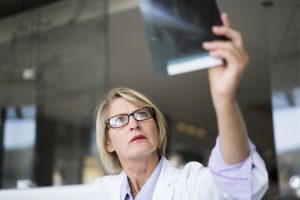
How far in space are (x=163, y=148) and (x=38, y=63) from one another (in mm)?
3447

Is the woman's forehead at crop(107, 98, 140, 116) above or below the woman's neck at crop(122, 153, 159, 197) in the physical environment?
above

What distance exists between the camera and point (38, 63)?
4836 millimetres

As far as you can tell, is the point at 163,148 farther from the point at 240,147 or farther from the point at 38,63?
the point at 38,63

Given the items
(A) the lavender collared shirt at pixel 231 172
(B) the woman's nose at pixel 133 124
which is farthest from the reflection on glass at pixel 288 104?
(A) the lavender collared shirt at pixel 231 172

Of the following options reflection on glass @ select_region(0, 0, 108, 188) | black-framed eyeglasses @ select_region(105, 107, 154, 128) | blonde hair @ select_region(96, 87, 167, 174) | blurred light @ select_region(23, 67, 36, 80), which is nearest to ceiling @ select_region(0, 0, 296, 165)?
reflection on glass @ select_region(0, 0, 108, 188)

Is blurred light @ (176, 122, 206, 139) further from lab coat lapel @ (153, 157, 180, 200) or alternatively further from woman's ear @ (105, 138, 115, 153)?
lab coat lapel @ (153, 157, 180, 200)

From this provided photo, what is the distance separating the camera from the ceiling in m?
4.59

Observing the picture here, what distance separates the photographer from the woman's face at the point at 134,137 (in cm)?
142

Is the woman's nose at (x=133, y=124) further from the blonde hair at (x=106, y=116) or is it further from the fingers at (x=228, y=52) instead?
the fingers at (x=228, y=52)

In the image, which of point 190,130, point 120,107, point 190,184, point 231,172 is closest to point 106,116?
point 120,107

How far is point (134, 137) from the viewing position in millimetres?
1418

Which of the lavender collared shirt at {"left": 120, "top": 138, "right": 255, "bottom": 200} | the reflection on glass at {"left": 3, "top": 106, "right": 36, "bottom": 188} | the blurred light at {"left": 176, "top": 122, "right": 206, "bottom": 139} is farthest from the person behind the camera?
the blurred light at {"left": 176, "top": 122, "right": 206, "bottom": 139}

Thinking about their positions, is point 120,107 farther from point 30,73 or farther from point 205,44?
point 30,73

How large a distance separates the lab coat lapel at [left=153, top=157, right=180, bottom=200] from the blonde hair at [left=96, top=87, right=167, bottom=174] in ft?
0.65
